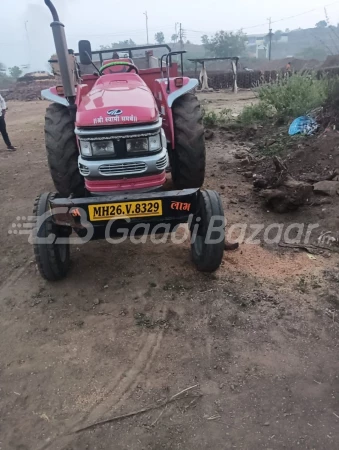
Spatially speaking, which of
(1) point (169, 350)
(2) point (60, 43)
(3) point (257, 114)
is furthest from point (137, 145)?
(3) point (257, 114)

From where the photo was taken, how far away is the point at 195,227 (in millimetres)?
4055

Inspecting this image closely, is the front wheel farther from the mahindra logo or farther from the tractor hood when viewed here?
the mahindra logo

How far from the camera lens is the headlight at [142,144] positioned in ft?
12.9

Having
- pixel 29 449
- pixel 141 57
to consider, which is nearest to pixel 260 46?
pixel 141 57

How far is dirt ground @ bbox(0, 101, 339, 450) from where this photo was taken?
252 cm

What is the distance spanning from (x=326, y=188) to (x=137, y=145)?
8.74 ft

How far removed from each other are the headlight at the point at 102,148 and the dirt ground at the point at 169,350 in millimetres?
1170

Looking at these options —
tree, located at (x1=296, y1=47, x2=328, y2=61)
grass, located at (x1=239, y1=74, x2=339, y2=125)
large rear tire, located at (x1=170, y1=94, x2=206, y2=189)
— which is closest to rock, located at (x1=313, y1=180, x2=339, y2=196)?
large rear tire, located at (x1=170, y1=94, x2=206, y2=189)

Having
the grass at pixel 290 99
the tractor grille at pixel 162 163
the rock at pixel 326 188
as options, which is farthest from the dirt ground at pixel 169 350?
the grass at pixel 290 99

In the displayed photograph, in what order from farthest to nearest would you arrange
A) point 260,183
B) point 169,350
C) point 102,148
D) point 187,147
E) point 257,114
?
point 257,114, point 260,183, point 187,147, point 102,148, point 169,350

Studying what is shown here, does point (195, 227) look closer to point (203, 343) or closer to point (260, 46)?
point (203, 343)

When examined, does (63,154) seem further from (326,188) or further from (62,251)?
(326,188)

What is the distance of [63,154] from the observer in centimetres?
455

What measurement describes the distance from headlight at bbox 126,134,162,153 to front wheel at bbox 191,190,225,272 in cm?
63
